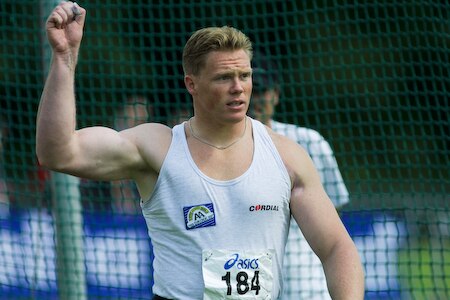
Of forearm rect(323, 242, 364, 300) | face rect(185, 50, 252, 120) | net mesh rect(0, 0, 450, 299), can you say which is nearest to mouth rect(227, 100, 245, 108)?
face rect(185, 50, 252, 120)

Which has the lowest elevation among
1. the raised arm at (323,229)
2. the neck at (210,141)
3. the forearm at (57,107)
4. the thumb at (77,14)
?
the raised arm at (323,229)

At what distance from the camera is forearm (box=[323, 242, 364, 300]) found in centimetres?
385

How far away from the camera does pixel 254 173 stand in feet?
12.8

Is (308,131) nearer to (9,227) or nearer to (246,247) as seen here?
(246,247)

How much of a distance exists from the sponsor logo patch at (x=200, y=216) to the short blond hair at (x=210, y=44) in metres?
0.58

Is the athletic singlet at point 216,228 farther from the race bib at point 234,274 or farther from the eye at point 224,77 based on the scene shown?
the eye at point 224,77

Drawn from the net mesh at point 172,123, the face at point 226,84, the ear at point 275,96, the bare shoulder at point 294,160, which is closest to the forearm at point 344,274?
the bare shoulder at point 294,160

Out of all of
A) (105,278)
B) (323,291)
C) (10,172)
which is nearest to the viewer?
(323,291)

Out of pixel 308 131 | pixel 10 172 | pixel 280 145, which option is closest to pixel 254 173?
pixel 280 145

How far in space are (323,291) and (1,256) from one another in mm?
2944

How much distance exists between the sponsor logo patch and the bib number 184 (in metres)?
0.22

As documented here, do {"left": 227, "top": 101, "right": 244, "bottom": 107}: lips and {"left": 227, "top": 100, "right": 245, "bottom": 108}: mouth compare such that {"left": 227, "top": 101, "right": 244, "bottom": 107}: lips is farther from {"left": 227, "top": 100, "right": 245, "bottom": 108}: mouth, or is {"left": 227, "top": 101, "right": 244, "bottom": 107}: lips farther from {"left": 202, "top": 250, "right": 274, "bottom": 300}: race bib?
{"left": 202, "top": 250, "right": 274, "bottom": 300}: race bib

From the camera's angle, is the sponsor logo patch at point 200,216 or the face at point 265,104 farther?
the face at point 265,104

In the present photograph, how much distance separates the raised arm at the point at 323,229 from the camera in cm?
388
